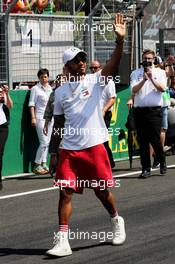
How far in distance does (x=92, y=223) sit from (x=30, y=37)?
6751mm

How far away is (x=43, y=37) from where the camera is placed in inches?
614

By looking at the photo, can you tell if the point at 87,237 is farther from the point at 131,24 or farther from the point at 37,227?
the point at 131,24

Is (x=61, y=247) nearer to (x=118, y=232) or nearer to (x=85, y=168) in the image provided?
(x=118, y=232)

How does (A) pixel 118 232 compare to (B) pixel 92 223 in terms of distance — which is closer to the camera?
(A) pixel 118 232

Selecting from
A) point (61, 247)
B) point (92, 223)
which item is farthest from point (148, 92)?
point (61, 247)

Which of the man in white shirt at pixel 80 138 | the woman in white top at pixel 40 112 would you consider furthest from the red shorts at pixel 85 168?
the woman in white top at pixel 40 112

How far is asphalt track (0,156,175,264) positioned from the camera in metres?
7.69

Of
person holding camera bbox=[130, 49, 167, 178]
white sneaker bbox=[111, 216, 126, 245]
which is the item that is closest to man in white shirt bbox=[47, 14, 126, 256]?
white sneaker bbox=[111, 216, 126, 245]

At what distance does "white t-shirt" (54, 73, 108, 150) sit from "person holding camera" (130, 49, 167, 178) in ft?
17.4

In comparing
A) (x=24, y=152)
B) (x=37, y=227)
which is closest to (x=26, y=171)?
(x=24, y=152)

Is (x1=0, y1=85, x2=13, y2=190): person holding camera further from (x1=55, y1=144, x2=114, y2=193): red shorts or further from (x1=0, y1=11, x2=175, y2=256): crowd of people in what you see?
(x1=55, y1=144, x2=114, y2=193): red shorts

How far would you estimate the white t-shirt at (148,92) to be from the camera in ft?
43.8

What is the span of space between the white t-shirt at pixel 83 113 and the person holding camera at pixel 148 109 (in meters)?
5.31

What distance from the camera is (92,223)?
30.4ft
